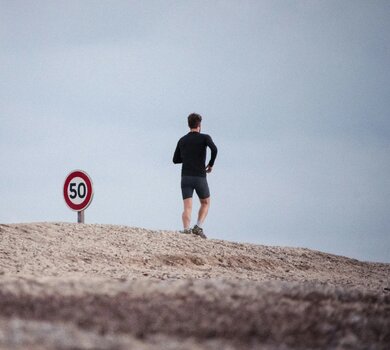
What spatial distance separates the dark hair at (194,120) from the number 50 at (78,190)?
2.72 m

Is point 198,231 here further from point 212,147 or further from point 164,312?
point 164,312

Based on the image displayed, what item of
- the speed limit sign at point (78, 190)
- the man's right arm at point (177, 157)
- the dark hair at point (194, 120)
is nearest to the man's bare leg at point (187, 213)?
the man's right arm at point (177, 157)

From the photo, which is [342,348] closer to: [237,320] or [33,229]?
[237,320]

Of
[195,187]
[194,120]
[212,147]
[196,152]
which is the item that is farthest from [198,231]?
[194,120]

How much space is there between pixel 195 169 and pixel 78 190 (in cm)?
253

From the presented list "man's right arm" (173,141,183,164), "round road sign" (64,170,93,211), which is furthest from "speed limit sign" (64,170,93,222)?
"man's right arm" (173,141,183,164)

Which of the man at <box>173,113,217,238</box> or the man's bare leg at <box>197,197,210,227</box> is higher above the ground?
the man at <box>173,113,217,238</box>

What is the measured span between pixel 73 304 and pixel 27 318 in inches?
22.8

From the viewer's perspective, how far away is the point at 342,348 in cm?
423

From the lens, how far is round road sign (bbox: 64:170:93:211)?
13.4 m

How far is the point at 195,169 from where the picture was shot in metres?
14.4

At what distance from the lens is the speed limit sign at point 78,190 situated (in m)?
13.4

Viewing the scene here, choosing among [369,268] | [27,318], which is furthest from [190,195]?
[27,318]

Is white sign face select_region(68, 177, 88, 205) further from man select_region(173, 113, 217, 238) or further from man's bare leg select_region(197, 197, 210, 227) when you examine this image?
man's bare leg select_region(197, 197, 210, 227)
